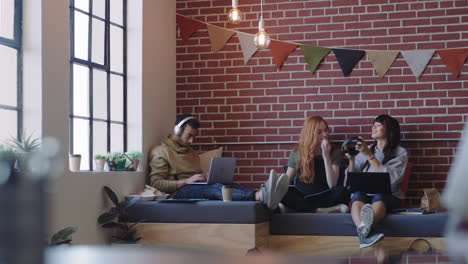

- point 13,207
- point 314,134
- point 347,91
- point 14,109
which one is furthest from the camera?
point 347,91

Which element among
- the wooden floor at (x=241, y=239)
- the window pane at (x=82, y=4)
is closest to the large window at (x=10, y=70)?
the window pane at (x=82, y=4)

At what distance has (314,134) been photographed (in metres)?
6.04

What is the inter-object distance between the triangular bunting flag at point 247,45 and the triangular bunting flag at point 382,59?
41.1 inches

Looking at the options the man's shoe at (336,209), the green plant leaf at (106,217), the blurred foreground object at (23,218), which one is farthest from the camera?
the man's shoe at (336,209)

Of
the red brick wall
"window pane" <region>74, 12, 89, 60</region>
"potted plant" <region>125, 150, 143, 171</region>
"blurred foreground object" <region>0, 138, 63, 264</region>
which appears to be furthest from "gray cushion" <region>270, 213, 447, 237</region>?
"blurred foreground object" <region>0, 138, 63, 264</region>

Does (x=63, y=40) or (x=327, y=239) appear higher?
(x=63, y=40)

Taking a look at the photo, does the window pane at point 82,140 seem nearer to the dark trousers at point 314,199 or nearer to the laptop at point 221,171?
the laptop at point 221,171

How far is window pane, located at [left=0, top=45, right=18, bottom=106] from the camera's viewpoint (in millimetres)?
4457

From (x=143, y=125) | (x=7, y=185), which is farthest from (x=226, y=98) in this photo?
(x=7, y=185)

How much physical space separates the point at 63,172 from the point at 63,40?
2.97 feet

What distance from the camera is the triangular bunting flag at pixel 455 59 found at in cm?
621

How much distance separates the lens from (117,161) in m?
5.62

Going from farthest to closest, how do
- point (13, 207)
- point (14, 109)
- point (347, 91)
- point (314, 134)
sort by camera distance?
point (347, 91)
point (314, 134)
point (14, 109)
point (13, 207)

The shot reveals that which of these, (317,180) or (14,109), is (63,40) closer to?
(14,109)
